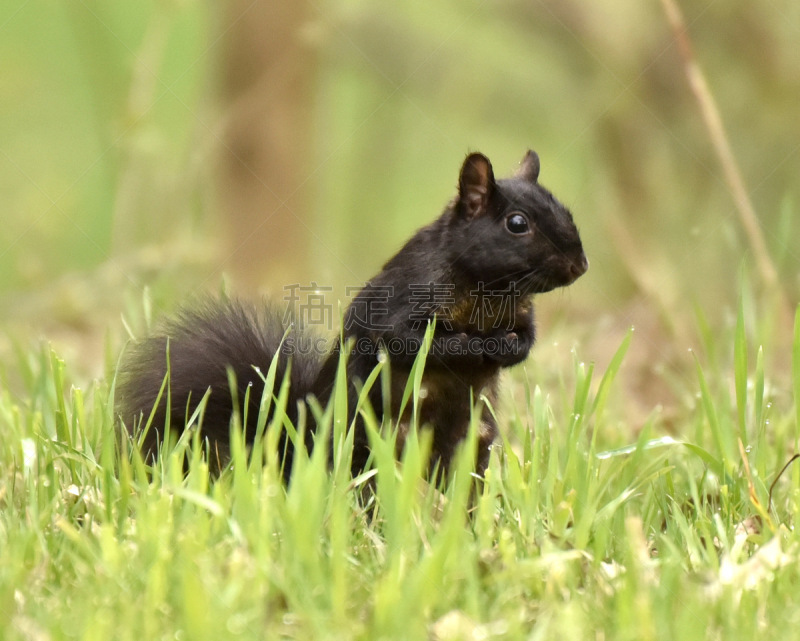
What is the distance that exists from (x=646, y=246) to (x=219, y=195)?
2.45 m

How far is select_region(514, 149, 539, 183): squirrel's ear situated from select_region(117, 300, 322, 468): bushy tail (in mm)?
879

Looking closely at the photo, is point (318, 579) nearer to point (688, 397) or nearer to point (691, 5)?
point (688, 397)

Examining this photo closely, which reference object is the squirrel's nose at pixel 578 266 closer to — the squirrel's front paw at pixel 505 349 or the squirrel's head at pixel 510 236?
the squirrel's head at pixel 510 236

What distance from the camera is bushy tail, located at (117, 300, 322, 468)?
9.52 feet

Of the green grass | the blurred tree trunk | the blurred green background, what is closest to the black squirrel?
the green grass

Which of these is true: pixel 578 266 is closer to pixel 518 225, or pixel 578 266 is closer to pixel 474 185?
pixel 518 225

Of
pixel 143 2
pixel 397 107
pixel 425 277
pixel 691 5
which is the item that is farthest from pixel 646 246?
pixel 143 2

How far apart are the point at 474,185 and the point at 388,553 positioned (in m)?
1.39

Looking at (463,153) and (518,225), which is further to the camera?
(463,153)

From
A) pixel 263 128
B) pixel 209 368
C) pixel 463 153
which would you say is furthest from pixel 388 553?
pixel 463 153

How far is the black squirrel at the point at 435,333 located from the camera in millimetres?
2896

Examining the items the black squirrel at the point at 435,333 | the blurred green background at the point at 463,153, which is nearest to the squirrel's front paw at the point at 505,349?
the black squirrel at the point at 435,333

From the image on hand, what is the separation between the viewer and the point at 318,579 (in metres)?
1.71

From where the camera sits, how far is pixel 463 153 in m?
6.05
